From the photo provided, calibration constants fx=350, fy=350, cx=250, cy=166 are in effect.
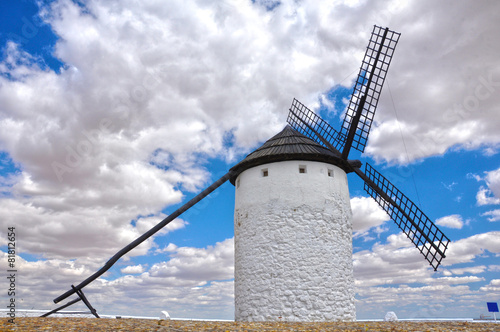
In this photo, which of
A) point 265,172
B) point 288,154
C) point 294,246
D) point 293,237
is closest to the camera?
point 294,246

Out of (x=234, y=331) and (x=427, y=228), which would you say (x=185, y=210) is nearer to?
(x=234, y=331)

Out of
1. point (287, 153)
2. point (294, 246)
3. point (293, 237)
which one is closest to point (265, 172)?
point (287, 153)

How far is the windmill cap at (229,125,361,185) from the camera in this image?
1430 centimetres

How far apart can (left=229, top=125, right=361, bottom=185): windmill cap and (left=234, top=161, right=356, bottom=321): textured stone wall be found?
27 centimetres

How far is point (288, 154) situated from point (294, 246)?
3.65 metres

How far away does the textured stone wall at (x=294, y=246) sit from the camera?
12812mm

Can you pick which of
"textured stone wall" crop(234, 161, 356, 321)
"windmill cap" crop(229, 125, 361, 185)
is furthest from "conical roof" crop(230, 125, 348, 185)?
"textured stone wall" crop(234, 161, 356, 321)

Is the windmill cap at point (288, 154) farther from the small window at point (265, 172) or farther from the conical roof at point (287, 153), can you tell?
the small window at point (265, 172)

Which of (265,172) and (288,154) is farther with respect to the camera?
(265,172)

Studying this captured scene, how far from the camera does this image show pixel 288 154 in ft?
46.7

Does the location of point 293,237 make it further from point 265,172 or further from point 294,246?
point 265,172

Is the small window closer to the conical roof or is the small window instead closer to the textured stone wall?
the textured stone wall

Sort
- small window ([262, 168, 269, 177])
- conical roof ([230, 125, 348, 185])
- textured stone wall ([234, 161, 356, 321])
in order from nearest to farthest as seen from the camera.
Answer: textured stone wall ([234, 161, 356, 321]), conical roof ([230, 125, 348, 185]), small window ([262, 168, 269, 177])

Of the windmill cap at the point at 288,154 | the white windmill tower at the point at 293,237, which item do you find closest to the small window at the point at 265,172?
the white windmill tower at the point at 293,237
